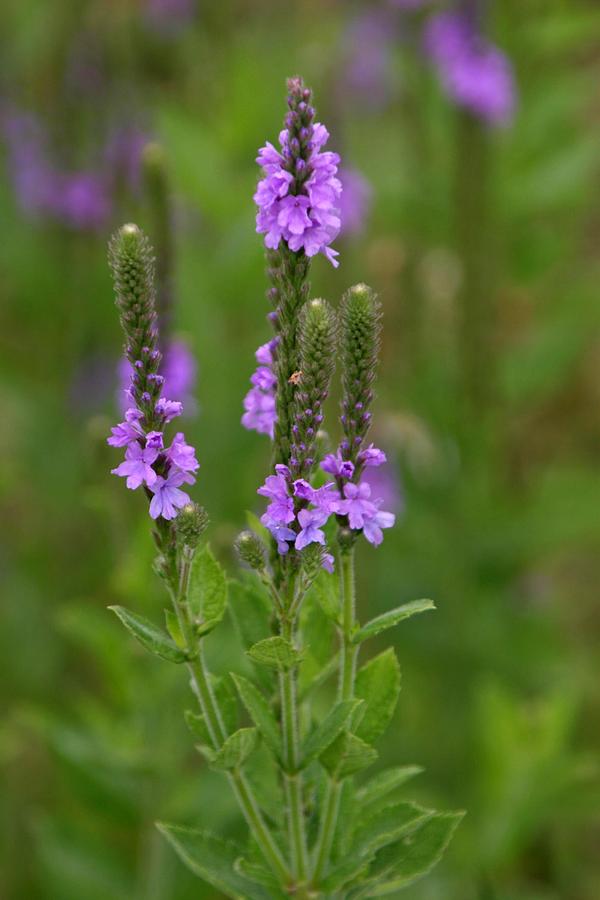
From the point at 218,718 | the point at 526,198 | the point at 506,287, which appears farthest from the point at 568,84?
the point at 218,718

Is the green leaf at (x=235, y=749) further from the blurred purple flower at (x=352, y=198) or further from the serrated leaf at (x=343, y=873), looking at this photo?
the blurred purple flower at (x=352, y=198)

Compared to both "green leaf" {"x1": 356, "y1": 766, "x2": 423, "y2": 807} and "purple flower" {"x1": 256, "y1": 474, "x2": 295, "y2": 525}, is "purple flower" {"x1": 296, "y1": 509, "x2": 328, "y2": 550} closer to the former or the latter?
"purple flower" {"x1": 256, "y1": 474, "x2": 295, "y2": 525}

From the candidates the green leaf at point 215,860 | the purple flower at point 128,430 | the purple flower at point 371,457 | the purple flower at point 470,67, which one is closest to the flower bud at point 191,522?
the purple flower at point 128,430

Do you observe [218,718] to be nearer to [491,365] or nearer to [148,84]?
[491,365]

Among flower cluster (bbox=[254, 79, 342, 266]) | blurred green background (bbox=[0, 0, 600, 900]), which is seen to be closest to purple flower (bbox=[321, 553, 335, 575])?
flower cluster (bbox=[254, 79, 342, 266])

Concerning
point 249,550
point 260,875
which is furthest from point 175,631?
point 260,875

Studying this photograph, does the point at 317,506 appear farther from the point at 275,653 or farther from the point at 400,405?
the point at 400,405
